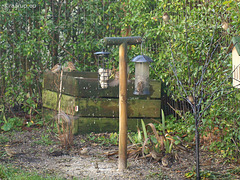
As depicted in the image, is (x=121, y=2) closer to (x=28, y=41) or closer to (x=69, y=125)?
(x=28, y=41)

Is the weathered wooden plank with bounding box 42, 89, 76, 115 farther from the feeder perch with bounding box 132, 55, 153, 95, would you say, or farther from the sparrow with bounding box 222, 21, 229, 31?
the sparrow with bounding box 222, 21, 229, 31

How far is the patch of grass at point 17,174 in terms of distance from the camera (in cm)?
406

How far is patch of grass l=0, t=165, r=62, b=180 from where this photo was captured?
160 inches

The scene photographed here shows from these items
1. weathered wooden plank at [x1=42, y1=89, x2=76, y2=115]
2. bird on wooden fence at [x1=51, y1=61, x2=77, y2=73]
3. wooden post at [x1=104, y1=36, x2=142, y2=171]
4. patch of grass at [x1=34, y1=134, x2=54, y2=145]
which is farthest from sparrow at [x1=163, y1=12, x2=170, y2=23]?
patch of grass at [x1=34, y1=134, x2=54, y2=145]

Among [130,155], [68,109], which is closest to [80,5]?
[68,109]

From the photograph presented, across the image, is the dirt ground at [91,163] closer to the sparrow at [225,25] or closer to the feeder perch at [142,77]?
the feeder perch at [142,77]

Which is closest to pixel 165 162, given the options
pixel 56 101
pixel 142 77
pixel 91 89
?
pixel 142 77

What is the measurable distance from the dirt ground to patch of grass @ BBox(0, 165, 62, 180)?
5.3 inches

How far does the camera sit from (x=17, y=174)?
4.21 metres

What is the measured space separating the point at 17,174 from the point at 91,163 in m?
0.96

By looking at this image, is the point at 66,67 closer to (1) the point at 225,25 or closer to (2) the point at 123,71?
(2) the point at 123,71

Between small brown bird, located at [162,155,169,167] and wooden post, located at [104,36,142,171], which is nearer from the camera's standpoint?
wooden post, located at [104,36,142,171]

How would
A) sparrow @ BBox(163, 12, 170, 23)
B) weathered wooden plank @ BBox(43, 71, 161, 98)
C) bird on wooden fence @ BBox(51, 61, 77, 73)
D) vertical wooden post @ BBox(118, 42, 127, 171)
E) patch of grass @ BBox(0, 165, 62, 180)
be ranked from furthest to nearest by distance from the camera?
bird on wooden fence @ BBox(51, 61, 77, 73)
weathered wooden plank @ BBox(43, 71, 161, 98)
sparrow @ BBox(163, 12, 170, 23)
vertical wooden post @ BBox(118, 42, 127, 171)
patch of grass @ BBox(0, 165, 62, 180)

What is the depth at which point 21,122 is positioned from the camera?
6.98 metres
